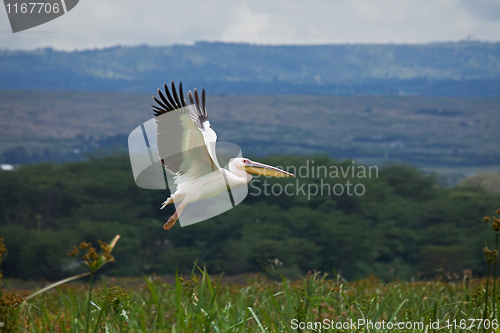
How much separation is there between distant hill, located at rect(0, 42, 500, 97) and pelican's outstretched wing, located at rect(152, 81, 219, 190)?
64.6 m

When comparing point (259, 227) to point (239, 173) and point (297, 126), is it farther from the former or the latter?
point (297, 126)

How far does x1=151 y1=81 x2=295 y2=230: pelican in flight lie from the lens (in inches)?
153

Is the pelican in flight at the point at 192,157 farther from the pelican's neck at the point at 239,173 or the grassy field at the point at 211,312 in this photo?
the grassy field at the point at 211,312

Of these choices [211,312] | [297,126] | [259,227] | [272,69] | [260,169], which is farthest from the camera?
[272,69]

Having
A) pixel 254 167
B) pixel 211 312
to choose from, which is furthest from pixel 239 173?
pixel 211 312

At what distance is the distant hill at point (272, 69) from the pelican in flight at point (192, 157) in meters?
64.6

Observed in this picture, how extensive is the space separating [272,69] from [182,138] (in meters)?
90.4

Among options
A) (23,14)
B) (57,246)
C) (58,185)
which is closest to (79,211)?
(58,185)

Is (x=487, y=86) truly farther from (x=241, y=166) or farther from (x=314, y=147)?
(x=241, y=166)

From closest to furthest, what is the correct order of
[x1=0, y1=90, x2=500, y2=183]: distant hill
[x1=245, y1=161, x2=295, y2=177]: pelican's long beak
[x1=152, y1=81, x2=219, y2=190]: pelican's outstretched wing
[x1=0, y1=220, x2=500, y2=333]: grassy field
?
1. [x1=0, y1=220, x2=500, y2=333]: grassy field
2. [x1=245, y1=161, x2=295, y2=177]: pelican's long beak
3. [x1=152, y1=81, x2=219, y2=190]: pelican's outstretched wing
4. [x1=0, y1=90, x2=500, y2=183]: distant hill

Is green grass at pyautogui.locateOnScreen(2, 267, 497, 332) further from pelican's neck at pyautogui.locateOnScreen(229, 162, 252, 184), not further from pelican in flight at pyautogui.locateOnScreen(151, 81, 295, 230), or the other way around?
pelican's neck at pyautogui.locateOnScreen(229, 162, 252, 184)

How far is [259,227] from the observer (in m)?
22.3

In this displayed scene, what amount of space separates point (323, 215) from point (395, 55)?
8851 centimetres

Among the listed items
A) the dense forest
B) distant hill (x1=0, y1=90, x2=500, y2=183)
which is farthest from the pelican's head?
distant hill (x1=0, y1=90, x2=500, y2=183)
